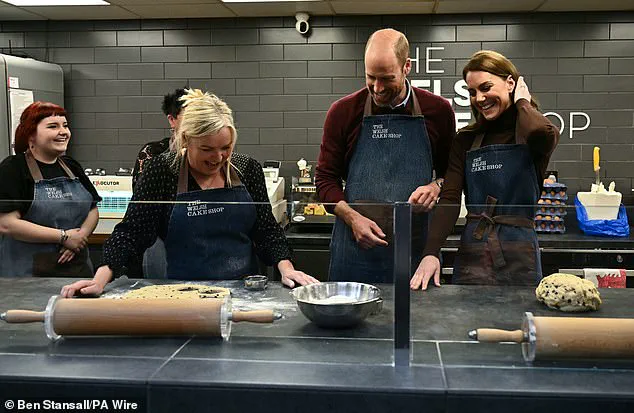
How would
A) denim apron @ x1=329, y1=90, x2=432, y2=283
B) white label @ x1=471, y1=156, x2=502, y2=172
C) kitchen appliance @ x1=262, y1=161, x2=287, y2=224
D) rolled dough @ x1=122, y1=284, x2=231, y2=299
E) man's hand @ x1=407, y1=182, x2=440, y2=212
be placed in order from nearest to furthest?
1. rolled dough @ x1=122, y1=284, x2=231, y2=299
2. man's hand @ x1=407, y1=182, x2=440, y2=212
3. white label @ x1=471, y1=156, x2=502, y2=172
4. denim apron @ x1=329, y1=90, x2=432, y2=283
5. kitchen appliance @ x1=262, y1=161, x2=287, y2=224

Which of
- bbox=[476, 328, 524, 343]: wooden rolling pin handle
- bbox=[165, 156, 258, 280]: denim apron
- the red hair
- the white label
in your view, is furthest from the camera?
the red hair

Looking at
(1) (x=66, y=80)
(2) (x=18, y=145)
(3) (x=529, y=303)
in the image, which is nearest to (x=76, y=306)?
(3) (x=529, y=303)

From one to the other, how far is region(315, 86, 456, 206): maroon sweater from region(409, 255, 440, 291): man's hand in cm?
79

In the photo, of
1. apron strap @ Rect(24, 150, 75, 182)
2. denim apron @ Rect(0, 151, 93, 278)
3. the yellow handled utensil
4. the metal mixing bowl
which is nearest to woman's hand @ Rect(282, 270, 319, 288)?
the metal mixing bowl

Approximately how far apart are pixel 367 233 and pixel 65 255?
834mm

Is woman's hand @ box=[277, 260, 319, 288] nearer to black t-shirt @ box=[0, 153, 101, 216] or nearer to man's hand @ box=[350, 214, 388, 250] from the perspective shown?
man's hand @ box=[350, 214, 388, 250]

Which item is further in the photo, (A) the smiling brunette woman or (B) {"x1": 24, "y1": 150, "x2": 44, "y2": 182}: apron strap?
(B) {"x1": 24, "y1": 150, "x2": 44, "y2": 182}: apron strap

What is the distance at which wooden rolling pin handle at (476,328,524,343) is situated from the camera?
152 cm

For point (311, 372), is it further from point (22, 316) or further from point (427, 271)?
point (22, 316)

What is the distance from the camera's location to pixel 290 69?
502 centimetres

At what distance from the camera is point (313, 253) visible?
6.98 ft

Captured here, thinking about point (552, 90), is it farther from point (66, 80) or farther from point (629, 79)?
point (66, 80)

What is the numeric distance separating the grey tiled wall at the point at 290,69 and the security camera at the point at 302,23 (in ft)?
0.24

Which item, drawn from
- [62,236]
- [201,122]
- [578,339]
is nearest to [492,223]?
[578,339]
